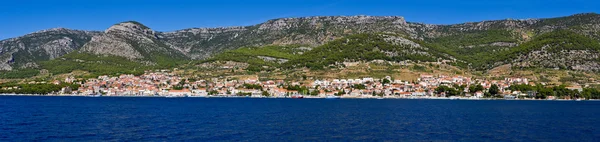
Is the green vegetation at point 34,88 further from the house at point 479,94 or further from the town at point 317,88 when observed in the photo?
the house at point 479,94

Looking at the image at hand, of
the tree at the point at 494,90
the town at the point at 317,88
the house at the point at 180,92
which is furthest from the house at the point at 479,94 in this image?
the house at the point at 180,92

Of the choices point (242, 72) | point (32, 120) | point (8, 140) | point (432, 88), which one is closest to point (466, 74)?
point (432, 88)

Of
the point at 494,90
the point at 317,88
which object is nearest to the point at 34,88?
the point at 317,88

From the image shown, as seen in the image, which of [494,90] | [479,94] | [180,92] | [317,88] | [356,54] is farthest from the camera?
[356,54]

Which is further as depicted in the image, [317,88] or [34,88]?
[34,88]

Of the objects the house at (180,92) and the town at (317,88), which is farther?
the house at (180,92)

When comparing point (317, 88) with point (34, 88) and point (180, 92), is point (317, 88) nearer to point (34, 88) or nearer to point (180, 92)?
point (180, 92)

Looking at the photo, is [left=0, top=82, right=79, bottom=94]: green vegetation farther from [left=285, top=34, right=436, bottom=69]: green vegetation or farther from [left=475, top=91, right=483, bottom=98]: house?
[left=475, top=91, right=483, bottom=98]: house

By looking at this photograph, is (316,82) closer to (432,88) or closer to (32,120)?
(432,88)
